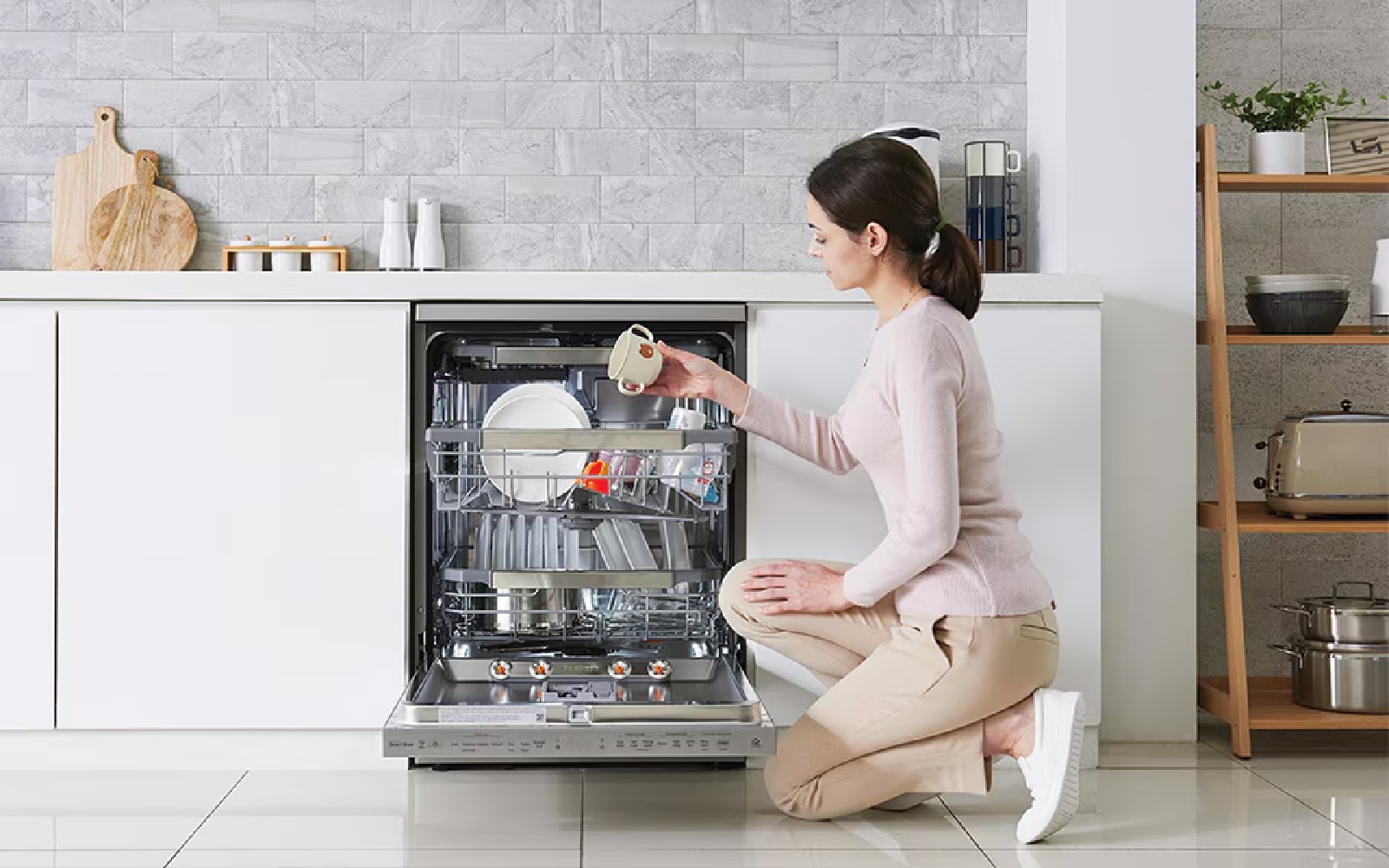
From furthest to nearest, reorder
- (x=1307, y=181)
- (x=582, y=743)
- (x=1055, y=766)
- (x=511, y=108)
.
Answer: (x=511, y=108) < (x=1307, y=181) < (x=1055, y=766) < (x=582, y=743)

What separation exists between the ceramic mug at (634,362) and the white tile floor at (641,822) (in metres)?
0.74

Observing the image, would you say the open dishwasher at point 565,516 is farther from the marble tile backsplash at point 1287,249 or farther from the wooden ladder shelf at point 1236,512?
the marble tile backsplash at point 1287,249

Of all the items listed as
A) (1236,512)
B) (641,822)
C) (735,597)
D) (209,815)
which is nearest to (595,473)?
(735,597)

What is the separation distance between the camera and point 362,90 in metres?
3.22

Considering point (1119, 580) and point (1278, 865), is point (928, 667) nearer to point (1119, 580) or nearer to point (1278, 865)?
point (1278, 865)

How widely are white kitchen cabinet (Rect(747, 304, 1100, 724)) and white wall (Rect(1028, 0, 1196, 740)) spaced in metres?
0.21

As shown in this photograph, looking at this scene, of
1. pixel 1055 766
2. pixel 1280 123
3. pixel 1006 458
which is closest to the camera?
pixel 1055 766

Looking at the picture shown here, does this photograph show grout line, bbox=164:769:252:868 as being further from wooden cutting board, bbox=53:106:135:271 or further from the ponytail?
the ponytail

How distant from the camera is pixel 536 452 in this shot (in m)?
2.44

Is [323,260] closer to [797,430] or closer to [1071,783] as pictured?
[797,430]

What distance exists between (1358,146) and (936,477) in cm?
146

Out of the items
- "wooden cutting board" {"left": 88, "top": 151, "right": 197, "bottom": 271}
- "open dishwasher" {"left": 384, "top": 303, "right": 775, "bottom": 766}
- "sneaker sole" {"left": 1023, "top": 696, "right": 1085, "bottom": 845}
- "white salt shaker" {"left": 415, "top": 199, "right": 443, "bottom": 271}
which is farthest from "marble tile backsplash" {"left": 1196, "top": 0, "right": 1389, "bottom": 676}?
"wooden cutting board" {"left": 88, "top": 151, "right": 197, "bottom": 271}

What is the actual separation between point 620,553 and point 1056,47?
1437 mm

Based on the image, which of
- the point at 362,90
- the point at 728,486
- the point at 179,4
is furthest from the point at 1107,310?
the point at 179,4
